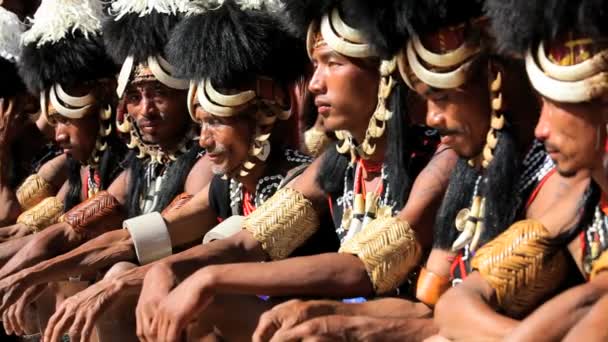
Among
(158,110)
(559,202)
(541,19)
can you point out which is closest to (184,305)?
(559,202)

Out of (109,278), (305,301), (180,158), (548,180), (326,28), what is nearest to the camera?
(548,180)

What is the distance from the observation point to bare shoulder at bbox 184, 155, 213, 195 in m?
5.86

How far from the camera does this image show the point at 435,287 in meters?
4.00

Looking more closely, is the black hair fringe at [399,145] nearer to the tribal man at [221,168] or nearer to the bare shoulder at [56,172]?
the tribal man at [221,168]

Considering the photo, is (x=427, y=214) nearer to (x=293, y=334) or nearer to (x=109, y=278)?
(x=293, y=334)

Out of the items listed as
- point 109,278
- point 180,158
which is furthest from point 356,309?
point 180,158

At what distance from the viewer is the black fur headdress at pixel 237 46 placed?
204 inches

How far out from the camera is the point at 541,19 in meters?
3.25

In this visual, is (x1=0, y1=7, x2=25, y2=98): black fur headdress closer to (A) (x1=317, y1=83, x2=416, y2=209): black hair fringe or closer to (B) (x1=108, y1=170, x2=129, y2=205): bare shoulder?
(B) (x1=108, y1=170, x2=129, y2=205): bare shoulder

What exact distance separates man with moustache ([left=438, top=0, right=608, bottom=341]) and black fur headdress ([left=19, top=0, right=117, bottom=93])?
136 inches

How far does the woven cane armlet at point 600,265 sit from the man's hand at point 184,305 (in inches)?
51.6

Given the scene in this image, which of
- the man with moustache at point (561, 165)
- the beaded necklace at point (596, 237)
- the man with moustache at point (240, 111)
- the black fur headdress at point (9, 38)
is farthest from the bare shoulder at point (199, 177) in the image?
the beaded necklace at point (596, 237)

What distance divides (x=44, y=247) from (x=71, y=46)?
1102 millimetres

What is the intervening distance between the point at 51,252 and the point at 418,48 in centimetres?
264
